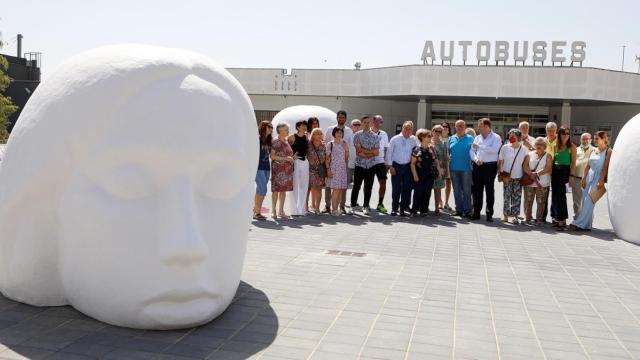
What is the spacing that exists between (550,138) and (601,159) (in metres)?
1.00

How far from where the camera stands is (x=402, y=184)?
1125cm

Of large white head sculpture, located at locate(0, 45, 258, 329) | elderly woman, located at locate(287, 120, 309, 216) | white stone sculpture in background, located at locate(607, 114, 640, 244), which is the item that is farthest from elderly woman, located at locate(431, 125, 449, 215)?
large white head sculpture, located at locate(0, 45, 258, 329)

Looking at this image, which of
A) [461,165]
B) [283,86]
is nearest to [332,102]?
[283,86]

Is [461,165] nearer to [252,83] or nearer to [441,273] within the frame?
[441,273]

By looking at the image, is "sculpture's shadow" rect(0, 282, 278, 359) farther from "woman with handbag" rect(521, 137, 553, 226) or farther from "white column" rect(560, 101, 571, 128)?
"white column" rect(560, 101, 571, 128)

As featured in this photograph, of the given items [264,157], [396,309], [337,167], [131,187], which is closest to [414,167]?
[337,167]

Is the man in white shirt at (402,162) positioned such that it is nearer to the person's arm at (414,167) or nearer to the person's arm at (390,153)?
the person's arm at (390,153)

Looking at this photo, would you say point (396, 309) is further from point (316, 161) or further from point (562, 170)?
point (562, 170)

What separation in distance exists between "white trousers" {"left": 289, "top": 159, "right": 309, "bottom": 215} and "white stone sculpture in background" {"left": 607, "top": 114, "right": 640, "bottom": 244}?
517 cm

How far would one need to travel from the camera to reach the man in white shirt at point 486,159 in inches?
425

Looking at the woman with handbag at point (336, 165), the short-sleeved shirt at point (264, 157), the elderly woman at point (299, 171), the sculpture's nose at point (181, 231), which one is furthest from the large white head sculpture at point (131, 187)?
the woman with handbag at point (336, 165)

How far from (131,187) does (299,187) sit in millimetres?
6659

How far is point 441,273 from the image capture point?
22.8ft

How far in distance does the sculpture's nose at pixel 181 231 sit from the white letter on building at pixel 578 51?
3316cm
